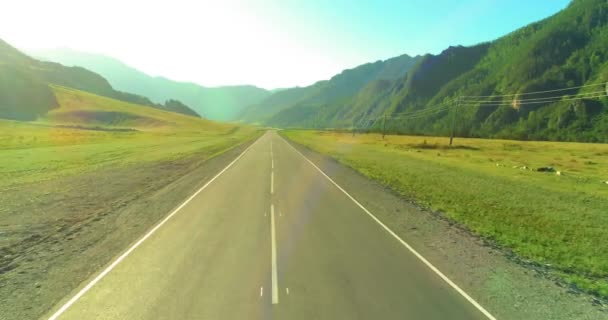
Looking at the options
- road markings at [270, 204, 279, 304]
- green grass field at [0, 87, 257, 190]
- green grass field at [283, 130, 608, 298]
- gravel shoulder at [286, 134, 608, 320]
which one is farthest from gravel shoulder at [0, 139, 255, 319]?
green grass field at [283, 130, 608, 298]

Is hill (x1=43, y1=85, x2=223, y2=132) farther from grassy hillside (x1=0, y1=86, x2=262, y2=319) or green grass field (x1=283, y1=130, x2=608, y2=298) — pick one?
green grass field (x1=283, y1=130, x2=608, y2=298)

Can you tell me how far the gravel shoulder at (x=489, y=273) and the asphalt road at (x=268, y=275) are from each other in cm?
55

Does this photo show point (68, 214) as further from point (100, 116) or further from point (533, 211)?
point (100, 116)

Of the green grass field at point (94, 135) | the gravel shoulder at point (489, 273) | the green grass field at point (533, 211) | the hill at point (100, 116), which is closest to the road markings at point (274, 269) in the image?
the gravel shoulder at point (489, 273)

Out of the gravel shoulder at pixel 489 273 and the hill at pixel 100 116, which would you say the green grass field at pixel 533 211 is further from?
the hill at pixel 100 116

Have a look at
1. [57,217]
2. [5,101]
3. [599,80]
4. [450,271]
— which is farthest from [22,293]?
[599,80]

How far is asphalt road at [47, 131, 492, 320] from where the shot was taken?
6453mm

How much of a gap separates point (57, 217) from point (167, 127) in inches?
4577

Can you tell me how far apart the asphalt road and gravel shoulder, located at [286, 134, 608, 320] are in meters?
0.55

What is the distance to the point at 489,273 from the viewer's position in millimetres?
8547

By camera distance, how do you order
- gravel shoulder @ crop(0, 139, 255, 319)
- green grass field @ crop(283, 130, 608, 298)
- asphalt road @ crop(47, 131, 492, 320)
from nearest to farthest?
asphalt road @ crop(47, 131, 492, 320) → gravel shoulder @ crop(0, 139, 255, 319) → green grass field @ crop(283, 130, 608, 298)

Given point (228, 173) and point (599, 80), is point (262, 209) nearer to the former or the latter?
point (228, 173)

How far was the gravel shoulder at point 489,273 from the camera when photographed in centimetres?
683

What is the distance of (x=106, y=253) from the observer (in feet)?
31.3
